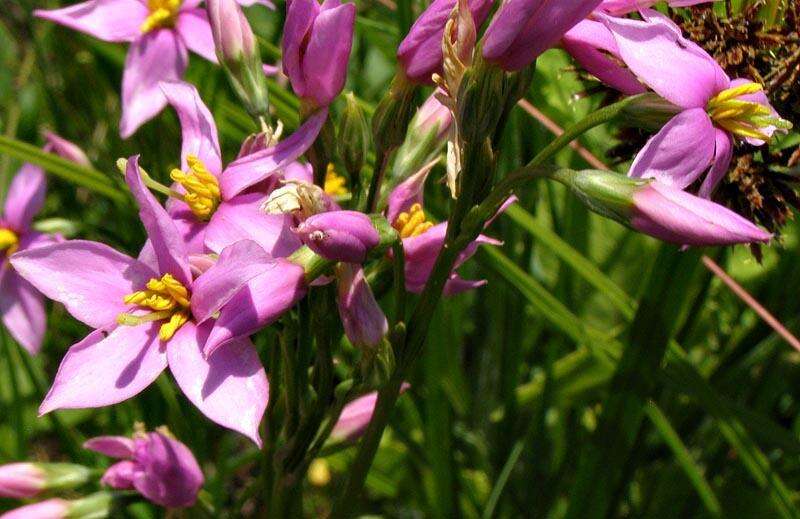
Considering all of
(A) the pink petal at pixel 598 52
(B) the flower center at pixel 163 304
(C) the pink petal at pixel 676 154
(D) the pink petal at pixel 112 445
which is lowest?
(D) the pink petal at pixel 112 445

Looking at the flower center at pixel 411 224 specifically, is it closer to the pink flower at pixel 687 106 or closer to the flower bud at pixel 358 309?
the flower bud at pixel 358 309

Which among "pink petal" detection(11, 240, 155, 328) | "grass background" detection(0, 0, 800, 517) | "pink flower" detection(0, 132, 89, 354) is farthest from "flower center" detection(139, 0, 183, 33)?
"pink petal" detection(11, 240, 155, 328)

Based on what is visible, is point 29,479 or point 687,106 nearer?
point 687,106

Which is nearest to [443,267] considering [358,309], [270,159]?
[358,309]

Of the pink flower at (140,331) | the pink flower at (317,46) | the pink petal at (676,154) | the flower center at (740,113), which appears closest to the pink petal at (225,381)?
the pink flower at (140,331)

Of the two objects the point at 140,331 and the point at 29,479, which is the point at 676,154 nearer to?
the point at 140,331

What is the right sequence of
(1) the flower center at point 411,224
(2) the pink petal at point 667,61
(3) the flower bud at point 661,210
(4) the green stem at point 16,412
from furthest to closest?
1. (4) the green stem at point 16,412
2. (1) the flower center at point 411,224
3. (2) the pink petal at point 667,61
4. (3) the flower bud at point 661,210
